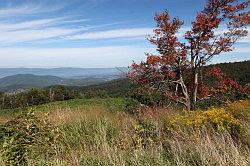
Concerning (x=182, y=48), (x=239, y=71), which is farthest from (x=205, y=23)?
(x=239, y=71)

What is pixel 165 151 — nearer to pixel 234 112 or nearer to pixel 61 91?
pixel 234 112

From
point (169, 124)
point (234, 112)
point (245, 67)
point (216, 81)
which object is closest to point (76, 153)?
point (169, 124)

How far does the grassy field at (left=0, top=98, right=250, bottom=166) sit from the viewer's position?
20.0 feet

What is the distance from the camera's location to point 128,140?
7.91 metres

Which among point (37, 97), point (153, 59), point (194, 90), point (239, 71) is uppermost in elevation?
point (153, 59)

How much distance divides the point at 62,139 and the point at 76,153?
34.2 inches

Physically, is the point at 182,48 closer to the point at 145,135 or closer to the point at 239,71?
the point at 145,135

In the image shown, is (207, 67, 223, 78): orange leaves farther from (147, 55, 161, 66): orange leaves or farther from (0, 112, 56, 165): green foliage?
(0, 112, 56, 165): green foliage

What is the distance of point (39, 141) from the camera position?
7273 millimetres

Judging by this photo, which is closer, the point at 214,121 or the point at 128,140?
the point at 128,140

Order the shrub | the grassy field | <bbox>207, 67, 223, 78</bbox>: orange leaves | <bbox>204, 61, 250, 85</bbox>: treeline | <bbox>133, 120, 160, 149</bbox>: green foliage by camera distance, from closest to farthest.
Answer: the grassy field → <bbox>133, 120, 160, 149</bbox>: green foliage → the shrub → <bbox>207, 67, 223, 78</bbox>: orange leaves → <bbox>204, 61, 250, 85</bbox>: treeline

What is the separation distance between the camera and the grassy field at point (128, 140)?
Result: 6105 mm

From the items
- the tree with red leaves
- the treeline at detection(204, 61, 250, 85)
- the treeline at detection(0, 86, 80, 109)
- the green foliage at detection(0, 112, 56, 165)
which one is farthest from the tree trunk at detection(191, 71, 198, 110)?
the treeline at detection(0, 86, 80, 109)

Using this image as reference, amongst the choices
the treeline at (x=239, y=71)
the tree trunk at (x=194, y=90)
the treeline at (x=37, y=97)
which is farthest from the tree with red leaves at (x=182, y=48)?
the treeline at (x=37, y=97)
